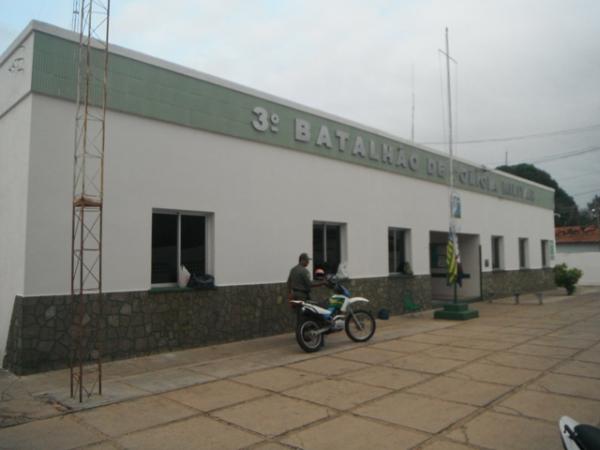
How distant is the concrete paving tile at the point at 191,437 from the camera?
4742mm

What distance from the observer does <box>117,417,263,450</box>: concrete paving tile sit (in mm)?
4742

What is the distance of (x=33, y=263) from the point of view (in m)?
7.66

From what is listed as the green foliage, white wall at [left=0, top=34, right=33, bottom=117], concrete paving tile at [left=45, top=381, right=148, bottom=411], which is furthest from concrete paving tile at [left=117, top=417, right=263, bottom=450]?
the green foliage

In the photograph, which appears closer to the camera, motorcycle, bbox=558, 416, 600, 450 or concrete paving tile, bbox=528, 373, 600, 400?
motorcycle, bbox=558, 416, 600, 450

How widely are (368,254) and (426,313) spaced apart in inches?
128

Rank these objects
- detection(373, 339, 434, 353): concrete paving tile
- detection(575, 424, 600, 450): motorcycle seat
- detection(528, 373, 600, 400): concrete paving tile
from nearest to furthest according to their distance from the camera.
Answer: detection(575, 424, 600, 450): motorcycle seat → detection(528, 373, 600, 400): concrete paving tile → detection(373, 339, 434, 353): concrete paving tile

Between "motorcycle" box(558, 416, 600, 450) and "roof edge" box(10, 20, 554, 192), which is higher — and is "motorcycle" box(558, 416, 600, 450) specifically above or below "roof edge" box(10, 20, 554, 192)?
below

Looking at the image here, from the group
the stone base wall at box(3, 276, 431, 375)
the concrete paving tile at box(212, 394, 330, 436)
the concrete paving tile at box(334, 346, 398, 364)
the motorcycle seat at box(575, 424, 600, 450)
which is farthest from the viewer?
the concrete paving tile at box(334, 346, 398, 364)

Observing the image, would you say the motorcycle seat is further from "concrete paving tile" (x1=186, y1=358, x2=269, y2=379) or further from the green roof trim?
the green roof trim

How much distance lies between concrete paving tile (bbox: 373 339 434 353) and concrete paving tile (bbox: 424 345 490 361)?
8.8 inches

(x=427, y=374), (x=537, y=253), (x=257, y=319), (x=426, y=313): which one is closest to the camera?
(x=427, y=374)

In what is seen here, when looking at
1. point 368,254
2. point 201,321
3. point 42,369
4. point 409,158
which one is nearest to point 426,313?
point 368,254

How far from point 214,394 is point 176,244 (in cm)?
384

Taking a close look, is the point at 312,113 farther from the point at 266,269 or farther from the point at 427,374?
the point at 427,374
